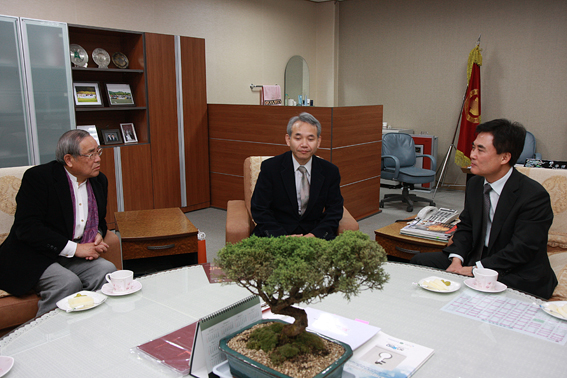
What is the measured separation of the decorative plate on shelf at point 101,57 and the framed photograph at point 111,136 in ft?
2.32

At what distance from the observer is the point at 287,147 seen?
17.0 feet

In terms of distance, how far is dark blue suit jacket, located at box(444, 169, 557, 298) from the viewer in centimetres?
224

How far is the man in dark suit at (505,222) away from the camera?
88.4 inches

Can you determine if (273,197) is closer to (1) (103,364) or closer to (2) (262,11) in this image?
(1) (103,364)

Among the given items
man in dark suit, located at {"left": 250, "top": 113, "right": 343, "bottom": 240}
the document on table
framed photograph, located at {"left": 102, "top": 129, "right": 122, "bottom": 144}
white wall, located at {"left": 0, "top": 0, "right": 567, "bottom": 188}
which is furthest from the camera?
white wall, located at {"left": 0, "top": 0, "right": 567, "bottom": 188}

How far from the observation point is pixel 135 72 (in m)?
5.18

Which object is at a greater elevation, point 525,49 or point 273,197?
point 525,49

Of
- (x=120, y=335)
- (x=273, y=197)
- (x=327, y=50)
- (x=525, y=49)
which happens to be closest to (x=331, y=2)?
(x=327, y=50)

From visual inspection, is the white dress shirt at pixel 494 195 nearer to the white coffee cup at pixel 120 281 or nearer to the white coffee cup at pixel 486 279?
the white coffee cup at pixel 486 279

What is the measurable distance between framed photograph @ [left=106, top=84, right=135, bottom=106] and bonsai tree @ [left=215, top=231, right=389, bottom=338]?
171 inches

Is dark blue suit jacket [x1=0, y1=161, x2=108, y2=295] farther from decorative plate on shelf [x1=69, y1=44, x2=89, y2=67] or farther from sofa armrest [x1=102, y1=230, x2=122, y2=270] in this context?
decorative plate on shelf [x1=69, y1=44, x2=89, y2=67]

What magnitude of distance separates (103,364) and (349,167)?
13.4ft

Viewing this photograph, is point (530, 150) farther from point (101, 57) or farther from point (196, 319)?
point (196, 319)

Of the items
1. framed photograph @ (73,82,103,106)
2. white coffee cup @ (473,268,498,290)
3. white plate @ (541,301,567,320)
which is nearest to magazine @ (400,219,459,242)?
white coffee cup @ (473,268,498,290)
